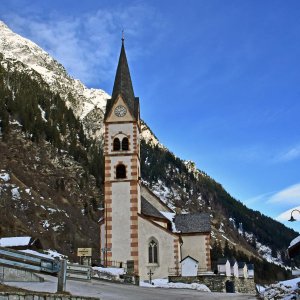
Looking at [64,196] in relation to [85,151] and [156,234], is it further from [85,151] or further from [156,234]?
[156,234]

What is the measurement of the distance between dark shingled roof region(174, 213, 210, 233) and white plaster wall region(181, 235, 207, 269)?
2.43 feet

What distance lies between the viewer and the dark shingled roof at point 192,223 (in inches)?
1984

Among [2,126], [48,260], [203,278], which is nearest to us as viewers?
[48,260]

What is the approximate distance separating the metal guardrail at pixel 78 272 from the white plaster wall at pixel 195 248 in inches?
920

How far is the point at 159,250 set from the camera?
43688 millimetres

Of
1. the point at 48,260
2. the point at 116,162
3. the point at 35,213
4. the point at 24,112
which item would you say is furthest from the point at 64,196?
Result: the point at 48,260

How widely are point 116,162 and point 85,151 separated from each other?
122 meters

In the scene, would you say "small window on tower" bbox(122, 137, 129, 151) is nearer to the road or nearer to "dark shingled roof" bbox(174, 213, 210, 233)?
"dark shingled roof" bbox(174, 213, 210, 233)

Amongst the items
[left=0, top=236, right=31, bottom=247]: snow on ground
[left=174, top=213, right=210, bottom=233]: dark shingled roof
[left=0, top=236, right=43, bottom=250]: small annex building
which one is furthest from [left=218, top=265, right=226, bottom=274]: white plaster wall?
[left=0, top=236, right=31, bottom=247]: snow on ground

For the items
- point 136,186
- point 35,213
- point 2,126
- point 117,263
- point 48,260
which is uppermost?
point 2,126

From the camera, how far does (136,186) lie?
4497 cm

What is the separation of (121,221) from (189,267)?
7.17m

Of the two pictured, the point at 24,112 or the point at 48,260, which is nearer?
the point at 48,260

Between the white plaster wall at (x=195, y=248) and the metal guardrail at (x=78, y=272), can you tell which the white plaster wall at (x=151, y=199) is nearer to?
the white plaster wall at (x=195, y=248)
